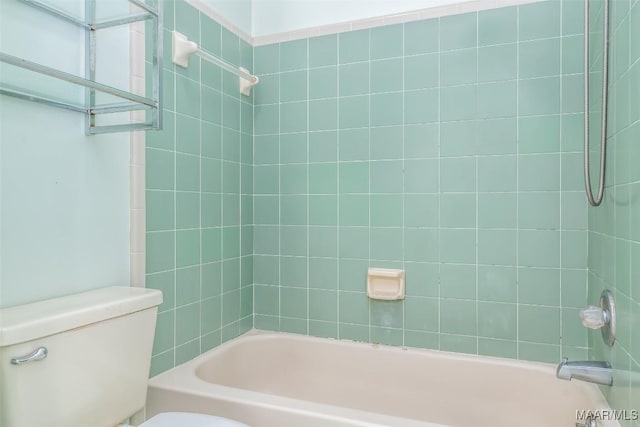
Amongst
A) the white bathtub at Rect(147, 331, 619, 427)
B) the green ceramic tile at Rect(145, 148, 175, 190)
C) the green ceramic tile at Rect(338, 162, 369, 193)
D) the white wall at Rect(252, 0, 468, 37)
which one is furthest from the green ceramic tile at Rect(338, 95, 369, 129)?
the white bathtub at Rect(147, 331, 619, 427)

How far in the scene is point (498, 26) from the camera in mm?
1815

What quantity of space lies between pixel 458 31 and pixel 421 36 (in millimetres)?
165

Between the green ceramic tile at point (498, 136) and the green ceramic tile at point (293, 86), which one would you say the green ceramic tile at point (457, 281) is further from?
the green ceramic tile at point (293, 86)

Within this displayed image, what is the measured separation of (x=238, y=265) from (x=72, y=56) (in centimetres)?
119

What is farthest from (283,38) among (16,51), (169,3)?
(16,51)

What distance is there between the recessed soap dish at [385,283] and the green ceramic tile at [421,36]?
1.05 metres

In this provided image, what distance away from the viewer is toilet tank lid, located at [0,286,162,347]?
95 centimetres

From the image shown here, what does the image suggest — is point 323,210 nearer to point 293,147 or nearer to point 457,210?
point 293,147

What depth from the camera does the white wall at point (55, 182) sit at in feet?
3.61

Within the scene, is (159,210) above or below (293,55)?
below

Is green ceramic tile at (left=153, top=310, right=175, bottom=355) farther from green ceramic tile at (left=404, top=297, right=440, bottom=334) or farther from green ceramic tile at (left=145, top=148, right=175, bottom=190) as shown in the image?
green ceramic tile at (left=404, top=297, right=440, bottom=334)

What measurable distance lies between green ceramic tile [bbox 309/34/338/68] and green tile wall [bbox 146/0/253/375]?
355mm

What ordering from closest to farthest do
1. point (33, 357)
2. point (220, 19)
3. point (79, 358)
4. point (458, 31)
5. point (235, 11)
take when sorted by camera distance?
point (33, 357) < point (79, 358) < point (458, 31) < point (220, 19) < point (235, 11)

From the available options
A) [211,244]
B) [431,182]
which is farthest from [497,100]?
[211,244]
